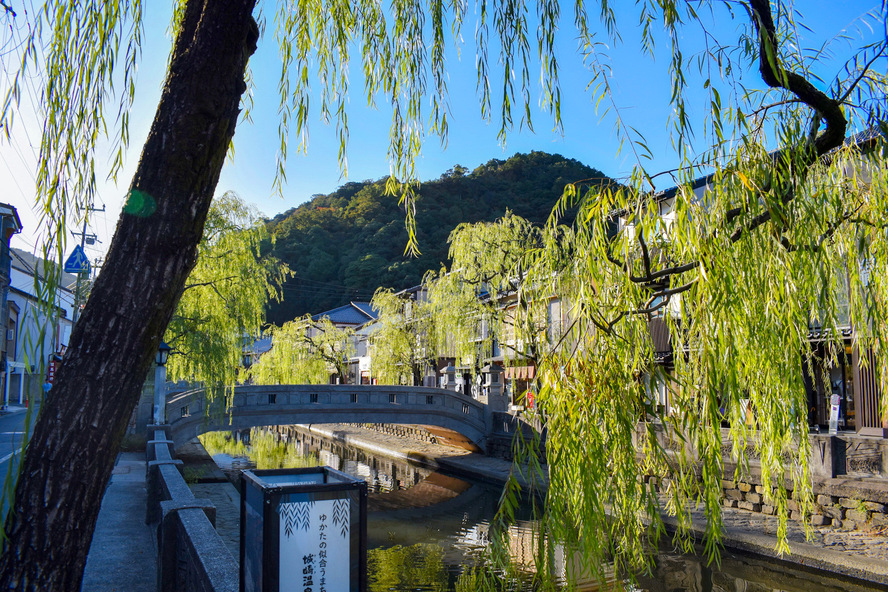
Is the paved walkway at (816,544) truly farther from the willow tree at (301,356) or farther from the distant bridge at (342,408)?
the willow tree at (301,356)

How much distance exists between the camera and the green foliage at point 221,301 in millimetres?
15680

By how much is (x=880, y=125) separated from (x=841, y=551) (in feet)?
26.9

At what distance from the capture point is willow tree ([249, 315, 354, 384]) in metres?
30.6

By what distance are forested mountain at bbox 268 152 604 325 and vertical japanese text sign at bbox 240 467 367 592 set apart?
95.0 feet

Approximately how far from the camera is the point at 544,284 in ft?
12.1

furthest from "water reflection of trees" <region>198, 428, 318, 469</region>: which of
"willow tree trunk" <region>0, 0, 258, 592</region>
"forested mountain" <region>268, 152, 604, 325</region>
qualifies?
"willow tree trunk" <region>0, 0, 258, 592</region>

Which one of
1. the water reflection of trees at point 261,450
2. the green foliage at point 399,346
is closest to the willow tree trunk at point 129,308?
the water reflection of trees at point 261,450

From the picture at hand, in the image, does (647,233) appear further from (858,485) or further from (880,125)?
(858,485)

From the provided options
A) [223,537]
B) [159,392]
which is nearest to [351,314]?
[159,392]

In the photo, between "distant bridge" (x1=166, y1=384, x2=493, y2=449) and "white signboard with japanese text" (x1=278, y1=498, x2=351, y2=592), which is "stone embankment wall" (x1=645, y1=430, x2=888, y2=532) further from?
"distant bridge" (x1=166, y1=384, x2=493, y2=449)

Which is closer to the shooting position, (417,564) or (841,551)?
(841,551)

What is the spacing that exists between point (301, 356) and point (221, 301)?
48.9ft

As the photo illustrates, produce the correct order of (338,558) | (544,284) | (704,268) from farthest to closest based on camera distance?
(544,284)
(338,558)
(704,268)

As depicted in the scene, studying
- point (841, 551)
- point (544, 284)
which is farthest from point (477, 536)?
point (544, 284)
